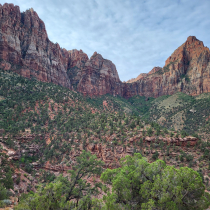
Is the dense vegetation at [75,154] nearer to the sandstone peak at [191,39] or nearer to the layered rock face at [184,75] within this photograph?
the layered rock face at [184,75]

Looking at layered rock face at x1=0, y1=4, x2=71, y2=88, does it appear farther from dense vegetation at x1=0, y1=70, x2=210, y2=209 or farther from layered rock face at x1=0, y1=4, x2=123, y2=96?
dense vegetation at x1=0, y1=70, x2=210, y2=209

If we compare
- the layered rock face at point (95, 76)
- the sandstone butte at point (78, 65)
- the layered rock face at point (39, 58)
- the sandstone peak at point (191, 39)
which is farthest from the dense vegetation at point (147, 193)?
the sandstone peak at point (191, 39)

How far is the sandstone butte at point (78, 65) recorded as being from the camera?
6806 cm

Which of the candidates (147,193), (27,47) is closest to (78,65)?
(27,47)

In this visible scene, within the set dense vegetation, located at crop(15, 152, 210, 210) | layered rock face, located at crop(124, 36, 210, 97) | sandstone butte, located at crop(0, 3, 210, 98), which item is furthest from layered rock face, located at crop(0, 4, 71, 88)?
layered rock face, located at crop(124, 36, 210, 97)

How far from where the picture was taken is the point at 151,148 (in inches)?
1184

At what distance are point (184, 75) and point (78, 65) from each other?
91.7m

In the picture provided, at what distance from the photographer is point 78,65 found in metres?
114

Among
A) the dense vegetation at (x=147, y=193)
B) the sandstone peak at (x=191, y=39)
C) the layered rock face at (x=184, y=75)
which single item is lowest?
the dense vegetation at (x=147, y=193)

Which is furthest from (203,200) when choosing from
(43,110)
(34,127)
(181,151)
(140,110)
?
(140,110)

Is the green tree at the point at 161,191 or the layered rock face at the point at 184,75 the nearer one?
the green tree at the point at 161,191

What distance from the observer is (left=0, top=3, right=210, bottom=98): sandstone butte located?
2680 inches

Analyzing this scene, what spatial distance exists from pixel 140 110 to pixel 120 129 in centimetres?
7651

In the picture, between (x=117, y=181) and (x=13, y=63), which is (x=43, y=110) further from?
(x=117, y=181)
